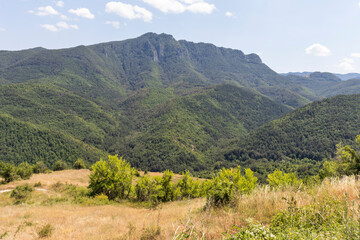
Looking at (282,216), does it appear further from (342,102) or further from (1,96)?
(1,96)

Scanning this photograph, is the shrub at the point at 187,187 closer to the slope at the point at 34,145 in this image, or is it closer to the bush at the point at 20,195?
the bush at the point at 20,195

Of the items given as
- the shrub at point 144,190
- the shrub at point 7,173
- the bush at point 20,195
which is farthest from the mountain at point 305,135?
the bush at point 20,195

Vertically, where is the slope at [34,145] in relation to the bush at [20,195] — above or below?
below

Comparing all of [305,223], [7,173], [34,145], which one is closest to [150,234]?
[305,223]

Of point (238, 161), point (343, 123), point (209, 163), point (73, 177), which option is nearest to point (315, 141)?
point (343, 123)

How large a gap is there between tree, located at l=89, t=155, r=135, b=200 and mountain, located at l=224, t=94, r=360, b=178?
4898 inches

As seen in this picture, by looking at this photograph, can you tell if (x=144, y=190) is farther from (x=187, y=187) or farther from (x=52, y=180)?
(x=52, y=180)

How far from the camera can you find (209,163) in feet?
527

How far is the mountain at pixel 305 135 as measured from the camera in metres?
137

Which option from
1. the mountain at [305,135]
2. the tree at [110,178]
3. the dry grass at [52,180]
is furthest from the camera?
the mountain at [305,135]

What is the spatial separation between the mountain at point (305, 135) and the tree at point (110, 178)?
12441cm

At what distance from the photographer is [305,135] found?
156 meters

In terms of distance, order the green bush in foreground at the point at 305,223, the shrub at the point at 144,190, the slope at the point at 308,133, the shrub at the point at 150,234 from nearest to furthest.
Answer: the green bush in foreground at the point at 305,223
the shrub at the point at 150,234
the shrub at the point at 144,190
the slope at the point at 308,133

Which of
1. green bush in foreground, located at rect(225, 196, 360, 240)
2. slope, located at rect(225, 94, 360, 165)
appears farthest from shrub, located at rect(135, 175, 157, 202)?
slope, located at rect(225, 94, 360, 165)
